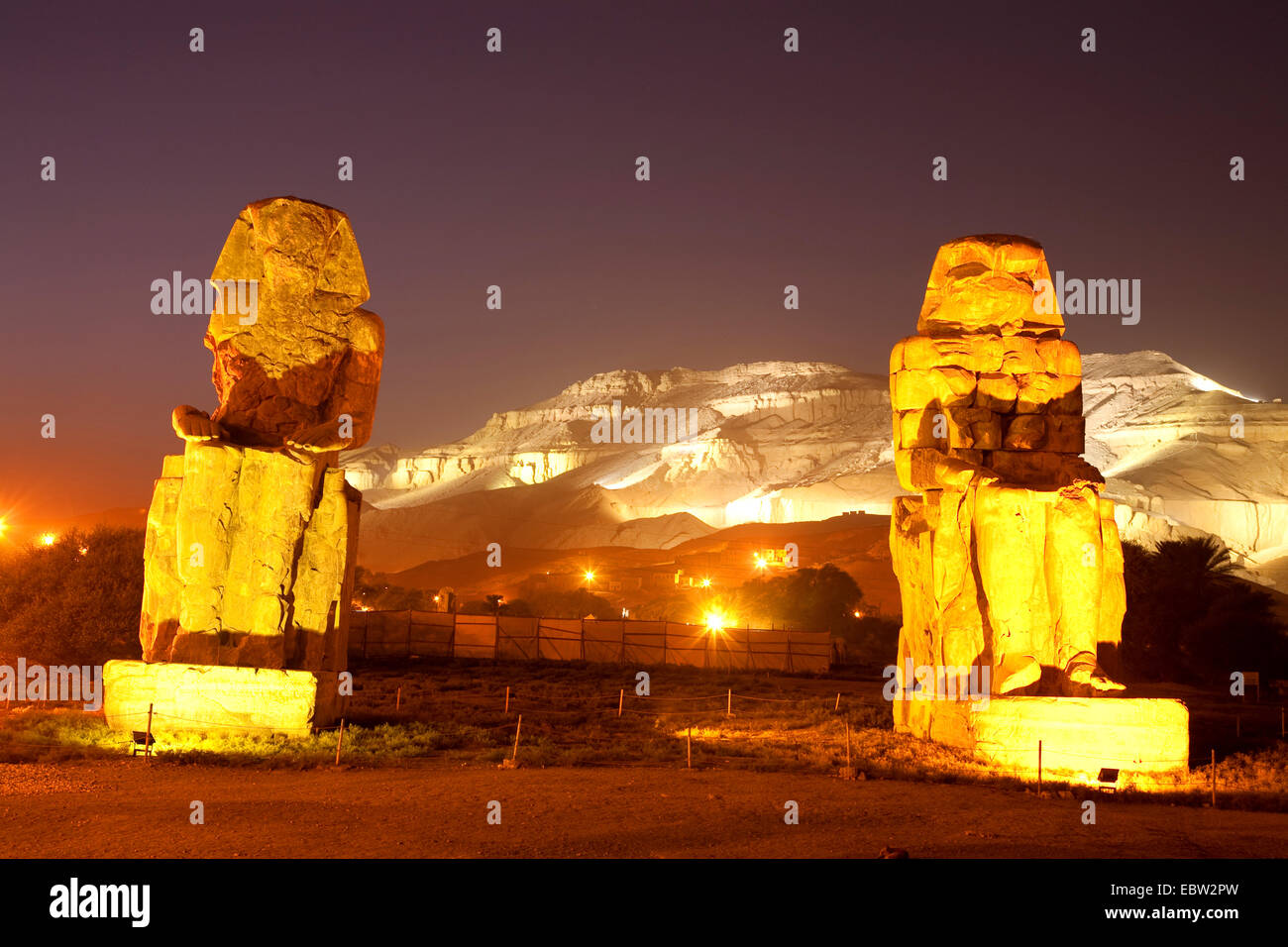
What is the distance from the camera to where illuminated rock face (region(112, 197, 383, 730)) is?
1274 centimetres

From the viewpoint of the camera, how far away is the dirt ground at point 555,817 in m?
8.20

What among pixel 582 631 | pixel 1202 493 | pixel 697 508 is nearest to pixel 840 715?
pixel 582 631

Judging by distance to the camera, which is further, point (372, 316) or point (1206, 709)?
point (1206, 709)

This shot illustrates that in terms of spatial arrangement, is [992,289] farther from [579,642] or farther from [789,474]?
[789,474]

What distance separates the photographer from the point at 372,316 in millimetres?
14922

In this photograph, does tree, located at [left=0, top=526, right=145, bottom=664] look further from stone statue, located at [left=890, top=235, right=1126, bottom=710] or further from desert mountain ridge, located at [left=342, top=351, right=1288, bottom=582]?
desert mountain ridge, located at [left=342, top=351, right=1288, bottom=582]

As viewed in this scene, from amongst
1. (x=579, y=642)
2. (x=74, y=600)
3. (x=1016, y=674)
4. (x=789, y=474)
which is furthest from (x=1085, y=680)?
(x=789, y=474)

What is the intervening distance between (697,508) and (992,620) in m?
117

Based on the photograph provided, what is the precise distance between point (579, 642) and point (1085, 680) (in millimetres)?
24194

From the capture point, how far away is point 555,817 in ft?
30.7

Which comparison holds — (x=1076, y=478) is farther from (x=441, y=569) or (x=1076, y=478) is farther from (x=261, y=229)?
(x=441, y=569)

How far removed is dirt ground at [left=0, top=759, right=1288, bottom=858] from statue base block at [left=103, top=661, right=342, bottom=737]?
1008mm

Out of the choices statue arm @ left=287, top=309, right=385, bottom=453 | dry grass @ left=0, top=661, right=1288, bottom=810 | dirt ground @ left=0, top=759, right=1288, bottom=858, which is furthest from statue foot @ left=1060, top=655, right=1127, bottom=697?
statue arm @ left=287, top=309, right=385, bottom=453

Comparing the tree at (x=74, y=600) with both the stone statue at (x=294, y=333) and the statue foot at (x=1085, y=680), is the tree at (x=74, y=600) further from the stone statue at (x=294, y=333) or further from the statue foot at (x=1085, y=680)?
the statue foot at (x=1085, y=680)
